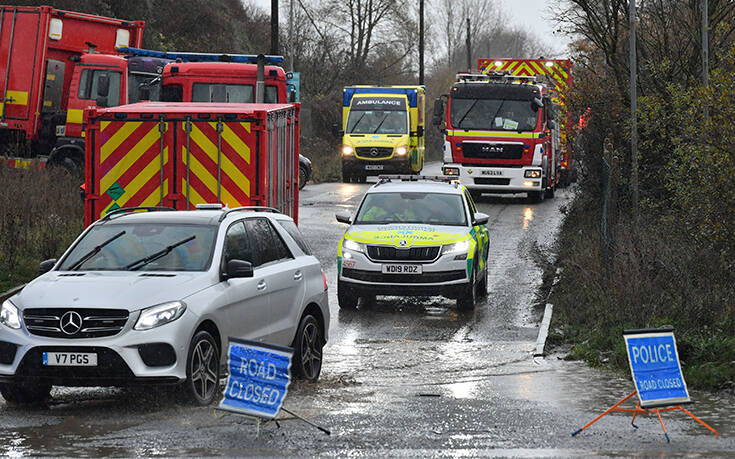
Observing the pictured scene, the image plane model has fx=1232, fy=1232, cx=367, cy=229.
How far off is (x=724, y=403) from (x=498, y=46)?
168 meters

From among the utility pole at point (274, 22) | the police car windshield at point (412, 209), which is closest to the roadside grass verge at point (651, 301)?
the police car windshield at point (412, 209)

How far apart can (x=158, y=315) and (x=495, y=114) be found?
2240 cm

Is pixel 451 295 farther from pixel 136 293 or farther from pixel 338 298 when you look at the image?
pixel 136 293

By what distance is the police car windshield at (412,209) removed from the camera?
55.8 ft

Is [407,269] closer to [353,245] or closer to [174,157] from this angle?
[353,245]

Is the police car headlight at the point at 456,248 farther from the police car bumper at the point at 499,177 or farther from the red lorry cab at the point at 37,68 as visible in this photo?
the police car bumper at the point at 499,177

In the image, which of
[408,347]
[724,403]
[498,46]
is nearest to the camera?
[724,403]

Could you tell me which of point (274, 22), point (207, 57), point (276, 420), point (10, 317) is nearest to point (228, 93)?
point (207, 57)

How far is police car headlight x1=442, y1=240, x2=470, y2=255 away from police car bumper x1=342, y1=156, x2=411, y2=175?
2256 cm

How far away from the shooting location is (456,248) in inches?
631

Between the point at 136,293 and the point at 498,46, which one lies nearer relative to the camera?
the point at 136,293

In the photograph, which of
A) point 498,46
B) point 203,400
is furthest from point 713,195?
point 498,46

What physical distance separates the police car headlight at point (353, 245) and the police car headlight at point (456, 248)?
1.07 metres

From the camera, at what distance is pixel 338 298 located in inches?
648
